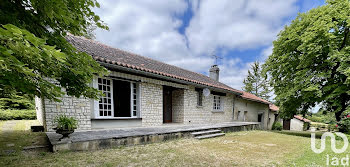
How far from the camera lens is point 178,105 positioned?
9.20 metres

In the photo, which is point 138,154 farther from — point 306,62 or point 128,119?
point 306,62

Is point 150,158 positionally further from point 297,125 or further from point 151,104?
point 297,125

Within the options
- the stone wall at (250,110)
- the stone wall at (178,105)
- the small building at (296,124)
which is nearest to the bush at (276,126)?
the stone wall at (250,110)

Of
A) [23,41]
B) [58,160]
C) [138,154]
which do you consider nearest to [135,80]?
[138,154]

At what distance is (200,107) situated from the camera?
32.2 ft

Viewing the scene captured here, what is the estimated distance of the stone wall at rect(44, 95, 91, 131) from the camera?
482 cm

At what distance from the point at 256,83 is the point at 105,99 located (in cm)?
2692

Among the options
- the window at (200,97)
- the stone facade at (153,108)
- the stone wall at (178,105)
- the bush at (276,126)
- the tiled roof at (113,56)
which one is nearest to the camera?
the stone facade at (153,108)

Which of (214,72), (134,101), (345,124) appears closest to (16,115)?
(134,101)

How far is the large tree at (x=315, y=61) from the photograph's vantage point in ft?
26.0

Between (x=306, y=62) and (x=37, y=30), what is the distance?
12.4 metres

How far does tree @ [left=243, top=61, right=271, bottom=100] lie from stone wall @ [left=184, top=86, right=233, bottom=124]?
55.1 ft

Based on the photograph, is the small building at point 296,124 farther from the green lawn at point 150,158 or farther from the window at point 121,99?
the window at point 121,99

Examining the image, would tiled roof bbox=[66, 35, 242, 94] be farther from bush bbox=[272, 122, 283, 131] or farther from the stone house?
bush bbox=[272, 122, 283, 131]
